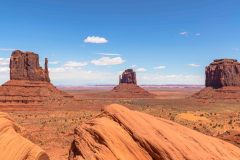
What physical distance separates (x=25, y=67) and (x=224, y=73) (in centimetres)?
7448

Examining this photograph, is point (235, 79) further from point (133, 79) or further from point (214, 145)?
point (214, 145)

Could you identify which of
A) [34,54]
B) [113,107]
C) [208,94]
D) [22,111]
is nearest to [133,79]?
[208,94]

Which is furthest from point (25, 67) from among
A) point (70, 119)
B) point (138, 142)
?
point (138, 142)

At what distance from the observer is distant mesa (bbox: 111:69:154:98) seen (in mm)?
167500

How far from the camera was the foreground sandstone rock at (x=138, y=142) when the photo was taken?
13.0m

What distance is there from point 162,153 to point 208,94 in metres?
118

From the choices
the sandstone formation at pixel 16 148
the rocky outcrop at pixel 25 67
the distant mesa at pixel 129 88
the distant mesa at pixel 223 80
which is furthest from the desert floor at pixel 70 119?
the distant mesa at pixel 129 88

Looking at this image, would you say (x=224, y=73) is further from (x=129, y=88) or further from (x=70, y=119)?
(x=70, y=119)

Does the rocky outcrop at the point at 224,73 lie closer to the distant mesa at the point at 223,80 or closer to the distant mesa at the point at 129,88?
the distant mesa at the point at 223,80

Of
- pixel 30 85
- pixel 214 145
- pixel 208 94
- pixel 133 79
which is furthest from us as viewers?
pixel 133 79

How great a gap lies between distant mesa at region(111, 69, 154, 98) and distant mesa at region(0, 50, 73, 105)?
246 ft

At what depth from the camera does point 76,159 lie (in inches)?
534

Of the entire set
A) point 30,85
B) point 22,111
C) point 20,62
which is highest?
point 20,62

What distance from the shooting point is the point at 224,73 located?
415 ft
